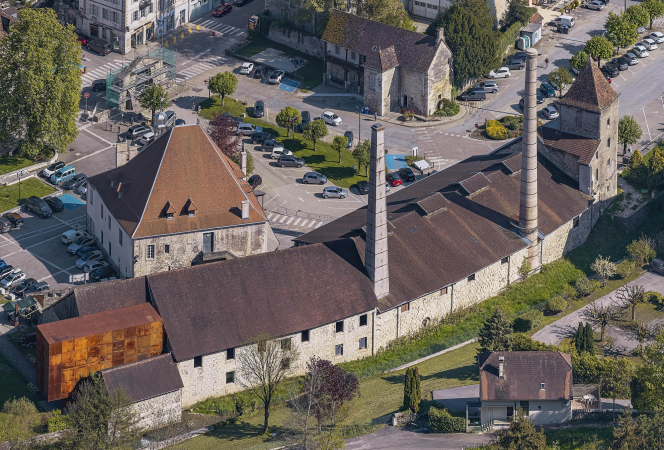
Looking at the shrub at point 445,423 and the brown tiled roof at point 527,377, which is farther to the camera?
the shrub at point 445,423

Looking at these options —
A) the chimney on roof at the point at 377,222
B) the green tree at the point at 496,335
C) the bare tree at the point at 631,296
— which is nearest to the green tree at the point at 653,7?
the bare tree at the point at 631,296

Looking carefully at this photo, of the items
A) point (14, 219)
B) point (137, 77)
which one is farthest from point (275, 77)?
point (14, 219)

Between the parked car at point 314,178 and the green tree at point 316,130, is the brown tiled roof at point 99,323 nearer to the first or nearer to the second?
the parked car at point 314,178

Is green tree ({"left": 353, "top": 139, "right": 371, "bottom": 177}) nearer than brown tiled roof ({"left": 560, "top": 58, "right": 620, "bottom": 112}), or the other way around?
brown tiled roof ({"left": 560, "top": 58, "right": 620, "bottom": 112})

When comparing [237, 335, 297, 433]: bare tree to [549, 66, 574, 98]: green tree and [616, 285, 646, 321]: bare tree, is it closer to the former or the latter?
[616, 285, 646, 321]: bare tree

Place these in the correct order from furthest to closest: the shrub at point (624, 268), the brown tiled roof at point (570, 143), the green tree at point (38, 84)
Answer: the green tree at point (38, 84), the brown tiled roof at point (570, 143), the shrub at point (624, 268)

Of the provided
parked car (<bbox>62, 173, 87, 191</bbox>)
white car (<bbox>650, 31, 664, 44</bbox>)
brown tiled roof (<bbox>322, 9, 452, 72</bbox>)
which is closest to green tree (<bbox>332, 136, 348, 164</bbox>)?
brown tiled roof (<bbox>322, 9, 452, 72</bbox>)


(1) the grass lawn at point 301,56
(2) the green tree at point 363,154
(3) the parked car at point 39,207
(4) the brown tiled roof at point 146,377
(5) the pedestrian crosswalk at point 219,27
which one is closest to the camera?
(4) the brown tiled roof at point 146,377

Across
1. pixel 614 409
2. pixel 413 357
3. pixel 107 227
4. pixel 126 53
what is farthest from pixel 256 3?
pixel 614 409
